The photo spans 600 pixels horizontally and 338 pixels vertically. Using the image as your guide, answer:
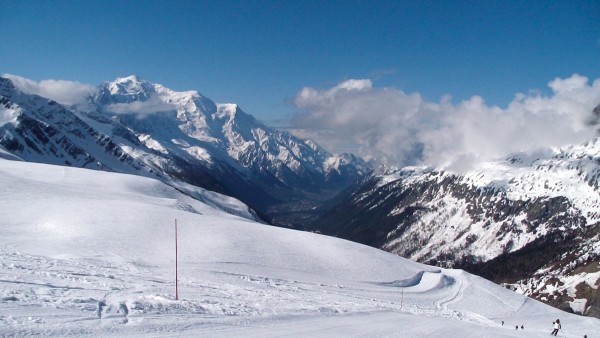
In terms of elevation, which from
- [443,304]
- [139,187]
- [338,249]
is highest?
[139,187]

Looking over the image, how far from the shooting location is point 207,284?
27812 millimetres

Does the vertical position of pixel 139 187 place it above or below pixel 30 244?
above

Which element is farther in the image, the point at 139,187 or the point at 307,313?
the point at 139,187

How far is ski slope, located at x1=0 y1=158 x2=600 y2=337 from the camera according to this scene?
1701cm

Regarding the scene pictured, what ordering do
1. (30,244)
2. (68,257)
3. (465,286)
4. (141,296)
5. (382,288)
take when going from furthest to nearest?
(465,286) < (382,288) < (30,244) < (68,257) < (141,296)

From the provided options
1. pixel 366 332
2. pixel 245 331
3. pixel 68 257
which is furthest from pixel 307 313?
pixel 68 257

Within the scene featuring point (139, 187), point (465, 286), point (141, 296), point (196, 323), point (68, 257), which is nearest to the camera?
point (196, 323)

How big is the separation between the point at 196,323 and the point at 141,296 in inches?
172

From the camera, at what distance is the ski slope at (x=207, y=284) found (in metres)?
17.0

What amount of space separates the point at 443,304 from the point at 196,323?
34022mm

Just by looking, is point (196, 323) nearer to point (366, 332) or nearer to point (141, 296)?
point (141, 296)

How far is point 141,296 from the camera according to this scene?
65.8ft

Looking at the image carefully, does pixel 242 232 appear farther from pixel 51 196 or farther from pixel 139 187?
pixel 139 187

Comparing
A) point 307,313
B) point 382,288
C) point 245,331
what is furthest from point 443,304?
point 245,331
